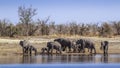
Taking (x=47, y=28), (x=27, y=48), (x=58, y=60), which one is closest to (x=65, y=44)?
(x=27, y=48)

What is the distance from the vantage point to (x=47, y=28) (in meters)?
85.3

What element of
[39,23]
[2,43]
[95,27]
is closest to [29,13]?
[39,23]

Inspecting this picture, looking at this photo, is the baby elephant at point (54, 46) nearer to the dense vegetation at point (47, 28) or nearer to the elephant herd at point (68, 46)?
the elephant herd at point (68, 46)

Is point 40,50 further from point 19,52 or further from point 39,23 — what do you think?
point 39,23

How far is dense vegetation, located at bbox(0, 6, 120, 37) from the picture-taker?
78812mm

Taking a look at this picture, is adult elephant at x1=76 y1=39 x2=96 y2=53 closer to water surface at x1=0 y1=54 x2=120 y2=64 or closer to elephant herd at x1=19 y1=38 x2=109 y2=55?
elephant herd at x1=19 y1=38 x2=109 y2=55

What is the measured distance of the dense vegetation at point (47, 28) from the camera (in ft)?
259

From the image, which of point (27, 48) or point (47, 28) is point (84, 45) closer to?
point (27, 48)

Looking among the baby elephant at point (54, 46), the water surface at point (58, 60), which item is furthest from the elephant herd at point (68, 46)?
the water surface at point (58, 60)

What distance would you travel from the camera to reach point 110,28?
277 ft

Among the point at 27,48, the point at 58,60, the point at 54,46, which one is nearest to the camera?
the point at 58,60

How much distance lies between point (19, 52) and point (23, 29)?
29.4m

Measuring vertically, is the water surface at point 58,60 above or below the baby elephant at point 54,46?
below

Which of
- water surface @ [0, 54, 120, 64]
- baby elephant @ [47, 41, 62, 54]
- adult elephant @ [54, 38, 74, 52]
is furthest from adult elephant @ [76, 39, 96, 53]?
water surface @ [0, 54, 120, 64]
